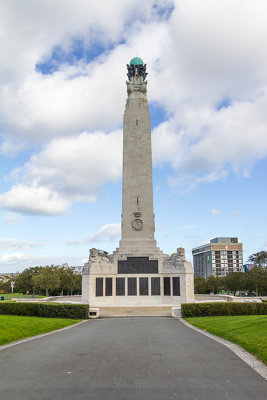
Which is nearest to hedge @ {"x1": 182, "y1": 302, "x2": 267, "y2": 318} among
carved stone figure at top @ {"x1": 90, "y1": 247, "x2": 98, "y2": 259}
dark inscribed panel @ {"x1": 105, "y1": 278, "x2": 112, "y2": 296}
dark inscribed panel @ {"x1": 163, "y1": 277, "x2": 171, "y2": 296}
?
dark inscribed panel @ {"x1": 163, "y1": 277, "x2": 171, "y2": 296}

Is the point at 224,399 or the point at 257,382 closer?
the point at 224,399

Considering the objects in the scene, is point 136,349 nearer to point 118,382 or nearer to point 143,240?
point 118,382

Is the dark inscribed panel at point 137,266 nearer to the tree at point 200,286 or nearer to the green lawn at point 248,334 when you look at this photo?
the green lawn at point 248,334

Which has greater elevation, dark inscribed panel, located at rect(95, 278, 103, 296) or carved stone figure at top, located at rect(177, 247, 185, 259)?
carved stone figure at top, located at rect(177, 247, 185, 259)

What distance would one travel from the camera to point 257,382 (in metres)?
8.92

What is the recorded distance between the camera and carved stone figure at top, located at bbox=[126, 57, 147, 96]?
4756cm

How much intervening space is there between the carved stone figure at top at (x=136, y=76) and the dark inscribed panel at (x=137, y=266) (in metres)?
24.0

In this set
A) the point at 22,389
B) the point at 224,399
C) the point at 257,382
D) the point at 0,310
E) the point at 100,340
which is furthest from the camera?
the point at 0,310

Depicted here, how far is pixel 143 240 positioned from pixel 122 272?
4.88 meters

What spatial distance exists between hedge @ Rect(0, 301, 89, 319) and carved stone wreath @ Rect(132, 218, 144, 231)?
1574 centimetres

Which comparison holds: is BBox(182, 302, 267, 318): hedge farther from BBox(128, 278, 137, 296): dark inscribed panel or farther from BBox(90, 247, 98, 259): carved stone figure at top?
BBox(90, 247, 98, 259): carved stone figure at top

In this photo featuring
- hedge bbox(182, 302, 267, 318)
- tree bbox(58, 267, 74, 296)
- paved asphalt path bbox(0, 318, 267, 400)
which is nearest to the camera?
paved asphalt path bbox(0, 318, 267, 400)

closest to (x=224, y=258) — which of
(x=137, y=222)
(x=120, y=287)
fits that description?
(x=137, y=222)

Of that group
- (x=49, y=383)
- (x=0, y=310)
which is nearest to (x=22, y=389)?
(x=49, y=383)
